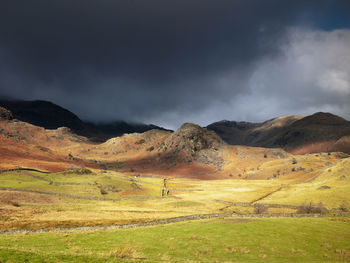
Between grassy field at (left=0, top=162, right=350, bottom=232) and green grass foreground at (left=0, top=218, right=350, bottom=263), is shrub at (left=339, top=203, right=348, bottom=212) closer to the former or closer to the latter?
grassy field at (left=0, top=162, right=350, bottom=232)

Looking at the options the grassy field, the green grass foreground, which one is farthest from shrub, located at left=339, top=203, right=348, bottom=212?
the green grass foreground

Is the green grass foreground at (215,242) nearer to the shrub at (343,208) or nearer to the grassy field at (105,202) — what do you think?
the grassy field at (105,202)

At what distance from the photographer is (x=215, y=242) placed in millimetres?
26734

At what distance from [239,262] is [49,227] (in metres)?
29.6

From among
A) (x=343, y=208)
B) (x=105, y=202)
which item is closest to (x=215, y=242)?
(x=343, y=208)

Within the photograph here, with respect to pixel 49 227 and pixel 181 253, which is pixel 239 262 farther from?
pixel 49 227

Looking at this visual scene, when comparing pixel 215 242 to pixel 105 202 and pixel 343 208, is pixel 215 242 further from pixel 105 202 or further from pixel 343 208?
pixel 105 202

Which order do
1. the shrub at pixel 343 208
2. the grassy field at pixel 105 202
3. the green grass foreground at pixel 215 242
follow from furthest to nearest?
the shrub at pixel 343 208, the grassy field at pixel 105 202, the green grass foreground at pixel 215 242

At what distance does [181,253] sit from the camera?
2445cm

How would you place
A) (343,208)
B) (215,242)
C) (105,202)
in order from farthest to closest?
(105,202)
(343,208)
(215,242)

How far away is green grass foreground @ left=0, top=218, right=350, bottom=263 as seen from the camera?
2273 centimetres

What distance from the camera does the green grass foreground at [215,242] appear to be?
22.7 meters

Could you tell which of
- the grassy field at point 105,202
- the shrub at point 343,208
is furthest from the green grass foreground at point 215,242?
the shrub at point 343,208

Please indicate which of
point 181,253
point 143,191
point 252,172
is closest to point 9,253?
point 181,253
